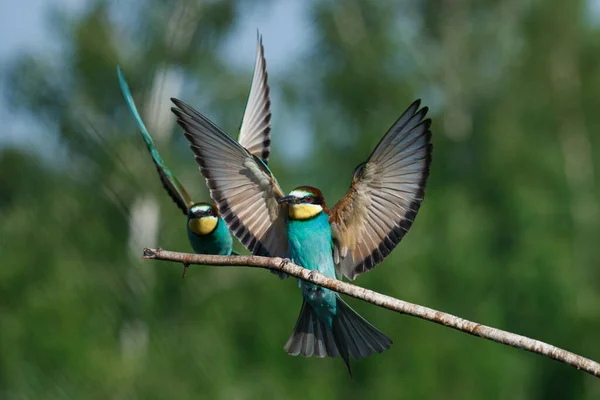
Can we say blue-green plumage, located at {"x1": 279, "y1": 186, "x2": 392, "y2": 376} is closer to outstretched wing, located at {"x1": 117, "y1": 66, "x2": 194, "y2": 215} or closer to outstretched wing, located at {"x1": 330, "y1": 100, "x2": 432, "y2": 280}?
outstretched wing, located at {"x1": 330, "y1": 100, "x2": 432, "y2": 280}

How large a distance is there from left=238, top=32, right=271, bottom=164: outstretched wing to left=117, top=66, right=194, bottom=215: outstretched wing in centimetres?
28

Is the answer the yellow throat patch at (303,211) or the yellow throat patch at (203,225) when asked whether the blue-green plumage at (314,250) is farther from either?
the yellow throat patch at (203,225)

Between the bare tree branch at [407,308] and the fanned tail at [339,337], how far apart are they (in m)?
0.53

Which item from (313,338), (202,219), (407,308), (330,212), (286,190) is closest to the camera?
(407,308)

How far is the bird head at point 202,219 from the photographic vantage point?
313 centimetres

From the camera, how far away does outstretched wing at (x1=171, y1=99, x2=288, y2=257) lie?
2.17 m

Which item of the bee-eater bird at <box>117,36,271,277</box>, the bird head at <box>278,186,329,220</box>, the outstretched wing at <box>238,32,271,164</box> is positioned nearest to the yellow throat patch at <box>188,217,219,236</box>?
the bee-eater bird at <box>117,36,271,277</box>

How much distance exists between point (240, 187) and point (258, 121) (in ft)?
2.69

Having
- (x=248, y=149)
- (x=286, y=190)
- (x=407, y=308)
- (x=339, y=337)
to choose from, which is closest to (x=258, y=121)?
(x=248, y=149)

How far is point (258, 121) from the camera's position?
308 cm

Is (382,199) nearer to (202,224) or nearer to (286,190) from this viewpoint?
(202,224)

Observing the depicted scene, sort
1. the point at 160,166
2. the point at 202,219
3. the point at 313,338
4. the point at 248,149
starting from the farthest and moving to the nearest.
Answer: the point at 202,219 → the point at 248,149 → the point at 160,166 → the point at 313,338

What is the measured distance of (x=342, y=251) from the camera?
2393 millimetres

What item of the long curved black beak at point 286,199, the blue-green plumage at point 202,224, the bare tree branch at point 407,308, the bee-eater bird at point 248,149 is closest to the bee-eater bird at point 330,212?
the long curved black beak at point 286,199
